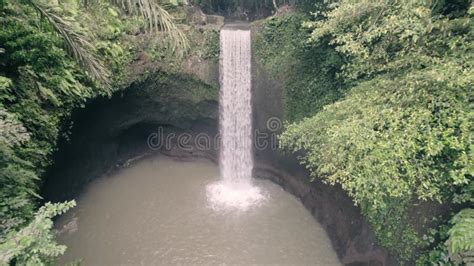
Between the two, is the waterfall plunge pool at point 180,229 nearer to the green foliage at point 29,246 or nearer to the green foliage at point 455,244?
the green foliage at point 455,244

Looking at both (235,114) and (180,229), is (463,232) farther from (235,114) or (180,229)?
(235,114)

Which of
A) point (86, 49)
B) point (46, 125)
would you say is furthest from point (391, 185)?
point (46, 125)

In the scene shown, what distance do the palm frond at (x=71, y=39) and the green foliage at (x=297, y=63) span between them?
598cm

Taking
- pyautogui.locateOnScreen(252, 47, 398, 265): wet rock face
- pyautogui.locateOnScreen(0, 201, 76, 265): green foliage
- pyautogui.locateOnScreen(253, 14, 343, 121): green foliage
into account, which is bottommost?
pyautogui.locateOnScreen(0, 201, 76, 265): green foliage

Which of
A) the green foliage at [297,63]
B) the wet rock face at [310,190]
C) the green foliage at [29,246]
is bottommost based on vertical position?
the green foliage at [29,246]

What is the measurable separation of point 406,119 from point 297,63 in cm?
550

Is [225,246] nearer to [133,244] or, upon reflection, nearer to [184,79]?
[133,244]

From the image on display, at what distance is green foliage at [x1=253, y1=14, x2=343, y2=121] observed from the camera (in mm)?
Answer: 8812

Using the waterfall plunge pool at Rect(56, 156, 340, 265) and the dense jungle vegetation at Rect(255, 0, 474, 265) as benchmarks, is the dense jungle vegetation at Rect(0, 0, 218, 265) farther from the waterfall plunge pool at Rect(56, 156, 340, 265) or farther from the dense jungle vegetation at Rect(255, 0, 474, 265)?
the dense jungle vegetation at Rect(255, 0, 474, 265)

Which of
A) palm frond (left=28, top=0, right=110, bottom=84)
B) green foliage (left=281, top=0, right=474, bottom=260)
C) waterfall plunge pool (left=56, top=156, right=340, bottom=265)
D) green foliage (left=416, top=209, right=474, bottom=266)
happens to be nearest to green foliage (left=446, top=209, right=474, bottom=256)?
green foliage (left=416, top=209, right=474, bottom=266)

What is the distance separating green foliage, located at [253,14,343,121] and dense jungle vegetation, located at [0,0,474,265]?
457 millimetres

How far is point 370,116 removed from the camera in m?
5.32

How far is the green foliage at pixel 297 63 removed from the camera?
28.9 feet

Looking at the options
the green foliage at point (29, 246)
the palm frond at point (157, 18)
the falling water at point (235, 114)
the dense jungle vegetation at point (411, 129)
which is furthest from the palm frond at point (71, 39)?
the falling water at point (235, 114)
